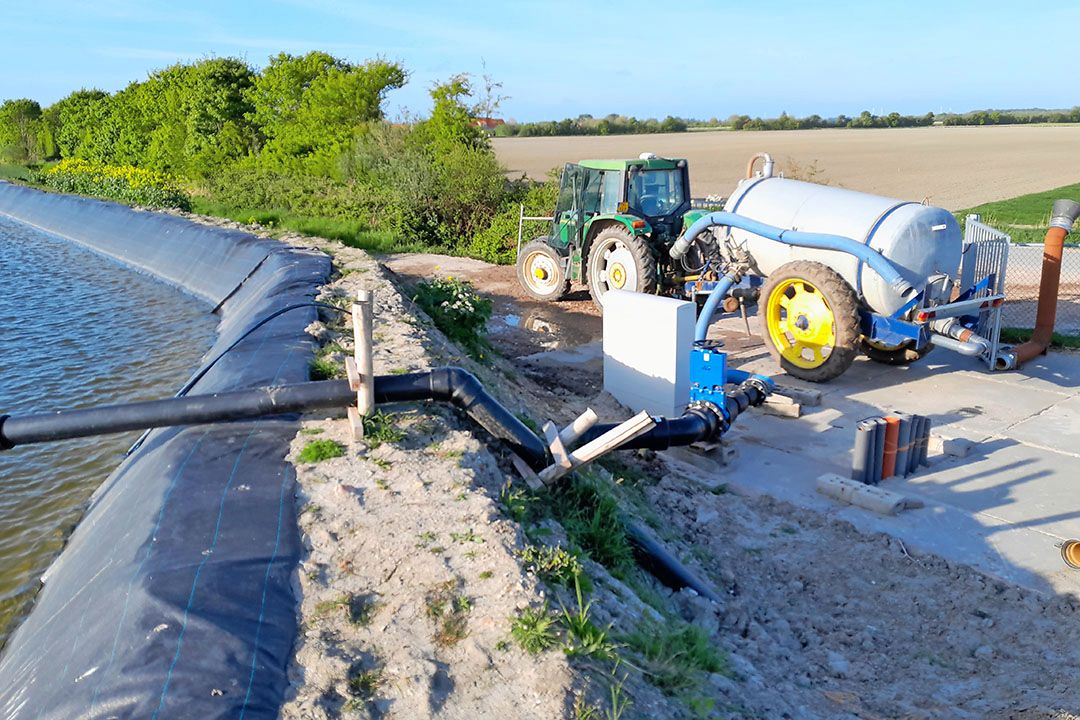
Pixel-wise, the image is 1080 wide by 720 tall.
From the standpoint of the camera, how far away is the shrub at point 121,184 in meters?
23.8

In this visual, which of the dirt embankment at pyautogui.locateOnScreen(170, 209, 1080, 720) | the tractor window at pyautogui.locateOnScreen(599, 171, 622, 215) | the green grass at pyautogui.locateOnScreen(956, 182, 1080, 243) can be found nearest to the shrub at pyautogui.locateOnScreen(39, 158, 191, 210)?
the tractor window at pyautogui.locateOnScreen(599, 171, 622, 215)

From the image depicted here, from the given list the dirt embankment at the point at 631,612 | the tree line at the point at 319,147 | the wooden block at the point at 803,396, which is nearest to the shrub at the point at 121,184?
the tree line at the point at 319,147

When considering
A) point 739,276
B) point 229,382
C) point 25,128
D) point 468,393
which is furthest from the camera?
point 25,128

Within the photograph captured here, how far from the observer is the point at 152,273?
17312 millimetres

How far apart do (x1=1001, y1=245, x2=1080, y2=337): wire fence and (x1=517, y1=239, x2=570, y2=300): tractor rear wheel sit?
21.7 feet

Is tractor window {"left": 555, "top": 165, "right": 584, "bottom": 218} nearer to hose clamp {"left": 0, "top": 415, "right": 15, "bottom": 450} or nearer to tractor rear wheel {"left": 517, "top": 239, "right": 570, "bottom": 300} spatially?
tractor rear wheel {"left": 517, "top": 239, "right": 570, "bottom": 300}

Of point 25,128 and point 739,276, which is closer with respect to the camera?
point 739,276

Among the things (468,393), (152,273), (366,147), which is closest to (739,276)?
(468,393)

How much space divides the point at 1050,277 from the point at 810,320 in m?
3.33

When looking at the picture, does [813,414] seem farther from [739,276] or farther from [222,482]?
[222,482]

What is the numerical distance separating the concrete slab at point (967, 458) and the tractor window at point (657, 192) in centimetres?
295

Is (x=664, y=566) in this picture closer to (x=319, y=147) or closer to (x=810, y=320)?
(x=810, y=320)

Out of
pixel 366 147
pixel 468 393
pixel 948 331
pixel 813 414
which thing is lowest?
pixel 813 414

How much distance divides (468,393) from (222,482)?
157cm
